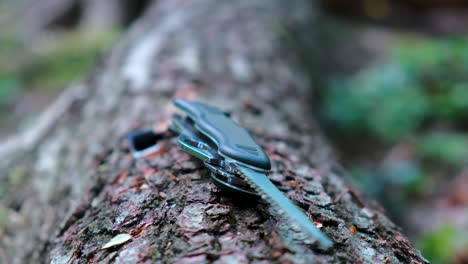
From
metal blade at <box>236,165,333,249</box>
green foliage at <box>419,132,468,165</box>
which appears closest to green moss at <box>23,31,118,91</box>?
green foliage at <box>419,132,468,165</box>

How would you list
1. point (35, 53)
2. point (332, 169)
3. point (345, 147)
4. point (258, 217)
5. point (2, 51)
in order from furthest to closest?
point (2, 51), point (35, 53), point (345, 147), point (332, 169), point (258, 217)

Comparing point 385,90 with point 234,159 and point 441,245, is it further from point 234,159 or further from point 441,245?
point 234,159

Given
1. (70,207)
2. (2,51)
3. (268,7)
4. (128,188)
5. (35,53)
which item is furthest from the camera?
(2,51)

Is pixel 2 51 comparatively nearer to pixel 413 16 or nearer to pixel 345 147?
pixel 345 147

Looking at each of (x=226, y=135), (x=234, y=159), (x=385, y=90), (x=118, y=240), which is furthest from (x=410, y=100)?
(x=118, y=240)

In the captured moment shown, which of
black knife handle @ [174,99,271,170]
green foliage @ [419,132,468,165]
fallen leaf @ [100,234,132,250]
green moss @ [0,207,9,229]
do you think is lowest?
green foliage @ [419,132,468,165]

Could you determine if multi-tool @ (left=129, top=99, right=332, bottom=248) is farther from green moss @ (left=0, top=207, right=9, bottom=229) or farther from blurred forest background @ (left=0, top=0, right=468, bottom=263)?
blurred forest background @ (left=0, top=0, right=468, bottom=263)

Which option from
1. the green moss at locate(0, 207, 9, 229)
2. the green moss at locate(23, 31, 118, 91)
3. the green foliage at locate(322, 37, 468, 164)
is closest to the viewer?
the green moss at locate(0, 207, 9, 229)

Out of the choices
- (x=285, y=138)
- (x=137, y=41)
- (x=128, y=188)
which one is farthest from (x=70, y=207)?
(x=137, y=41)
